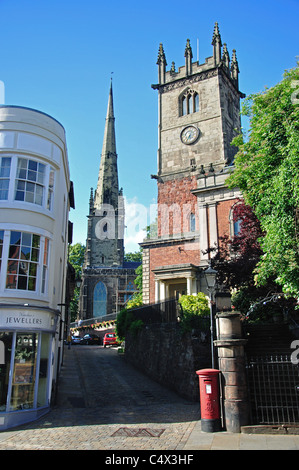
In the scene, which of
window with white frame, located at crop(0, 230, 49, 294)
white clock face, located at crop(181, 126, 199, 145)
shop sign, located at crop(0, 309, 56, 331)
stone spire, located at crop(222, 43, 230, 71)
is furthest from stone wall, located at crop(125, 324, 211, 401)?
stone spire, located at crop(222, 43, 230, 71)

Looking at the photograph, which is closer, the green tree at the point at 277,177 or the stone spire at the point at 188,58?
the green tree at the point at 277,177

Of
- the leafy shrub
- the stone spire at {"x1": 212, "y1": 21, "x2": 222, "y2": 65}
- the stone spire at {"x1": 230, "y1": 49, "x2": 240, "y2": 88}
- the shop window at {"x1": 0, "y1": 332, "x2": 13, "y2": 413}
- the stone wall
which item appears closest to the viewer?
the shop window at {"x1": 0, "y1": 332, "x2": 13, "y2": 413}

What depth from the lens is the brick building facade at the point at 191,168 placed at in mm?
25062

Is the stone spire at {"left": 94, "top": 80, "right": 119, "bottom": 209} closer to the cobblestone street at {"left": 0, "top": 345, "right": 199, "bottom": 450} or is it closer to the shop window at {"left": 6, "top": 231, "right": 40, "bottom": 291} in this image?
the cobblestone street at {"left": 0, "top": 345, "right": 199, "bottom": 450}

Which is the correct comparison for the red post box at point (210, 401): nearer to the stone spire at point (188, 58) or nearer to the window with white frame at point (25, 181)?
the window with white frame at point (25, 181)

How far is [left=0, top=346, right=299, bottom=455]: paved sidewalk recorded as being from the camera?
8.28m

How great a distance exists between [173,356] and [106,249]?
56.0 meters

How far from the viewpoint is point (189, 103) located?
105 ft

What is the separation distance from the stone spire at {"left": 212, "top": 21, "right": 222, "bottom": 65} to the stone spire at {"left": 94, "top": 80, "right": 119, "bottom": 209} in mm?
43559

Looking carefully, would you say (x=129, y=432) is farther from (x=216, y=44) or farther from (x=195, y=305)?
(x=216, y=44)

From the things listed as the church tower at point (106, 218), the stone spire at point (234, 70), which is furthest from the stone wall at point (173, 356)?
the church tower at point (106, 218)
